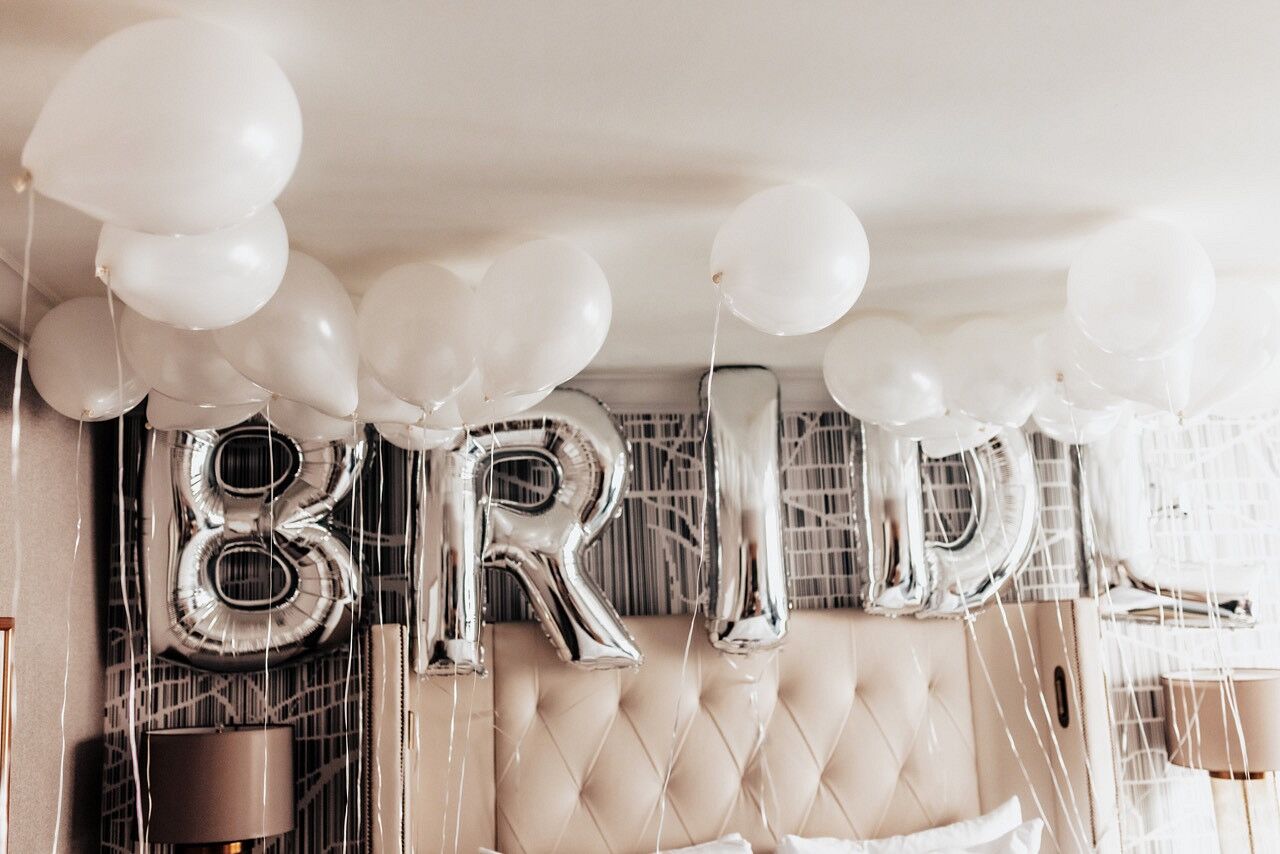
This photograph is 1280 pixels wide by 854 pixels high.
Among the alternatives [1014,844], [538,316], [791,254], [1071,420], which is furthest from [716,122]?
[1014,844]

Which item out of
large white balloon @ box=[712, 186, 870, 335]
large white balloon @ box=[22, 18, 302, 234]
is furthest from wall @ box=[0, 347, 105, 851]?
large white balloon @ box=[712, 186, 870, 335]

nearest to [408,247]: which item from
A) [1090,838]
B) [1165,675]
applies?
[1090,838]

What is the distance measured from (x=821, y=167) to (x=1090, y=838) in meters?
2.13

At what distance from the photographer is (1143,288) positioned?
183 cm

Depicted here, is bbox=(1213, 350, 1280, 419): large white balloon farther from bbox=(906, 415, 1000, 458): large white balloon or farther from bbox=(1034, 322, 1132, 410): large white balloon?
bbox=(906, 415, 1000, 458): large white balloon

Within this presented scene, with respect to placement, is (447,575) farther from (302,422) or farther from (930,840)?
(930,840)

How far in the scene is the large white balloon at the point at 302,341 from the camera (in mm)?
1768

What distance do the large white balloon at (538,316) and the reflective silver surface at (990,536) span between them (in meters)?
1.59

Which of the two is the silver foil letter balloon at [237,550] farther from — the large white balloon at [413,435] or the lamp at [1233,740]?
the lamp at [1233,740]

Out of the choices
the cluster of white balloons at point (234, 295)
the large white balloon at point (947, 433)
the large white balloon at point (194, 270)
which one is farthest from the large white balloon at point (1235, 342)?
the large white balloon at point (194, 270)

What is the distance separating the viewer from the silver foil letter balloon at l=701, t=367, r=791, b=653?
112 inches

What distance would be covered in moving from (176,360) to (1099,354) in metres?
1.82

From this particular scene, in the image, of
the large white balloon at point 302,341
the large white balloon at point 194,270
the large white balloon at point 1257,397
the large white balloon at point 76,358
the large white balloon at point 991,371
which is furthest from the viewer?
the large white balloon at point 1257,397

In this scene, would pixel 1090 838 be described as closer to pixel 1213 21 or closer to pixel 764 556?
pixel 764 556
